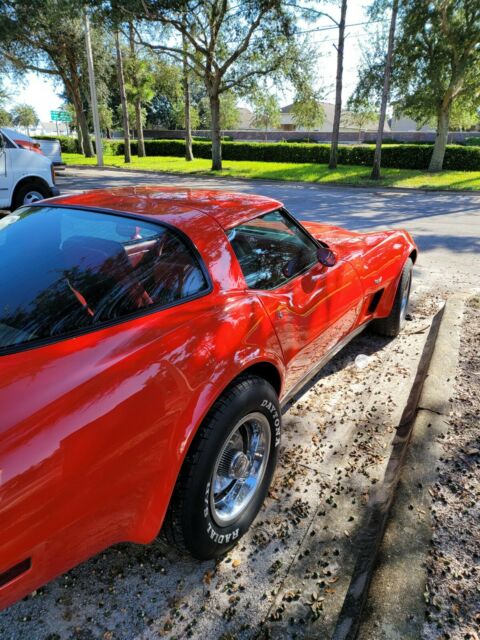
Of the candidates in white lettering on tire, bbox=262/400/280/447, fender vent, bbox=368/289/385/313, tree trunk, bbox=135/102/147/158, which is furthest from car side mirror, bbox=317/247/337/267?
tree trunk, bbox=135/102/147/158

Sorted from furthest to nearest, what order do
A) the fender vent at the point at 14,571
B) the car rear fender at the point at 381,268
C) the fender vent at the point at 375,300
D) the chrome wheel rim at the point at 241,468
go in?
the fender vent at the point at 375,300
the car rear fender at the point at 381,268
the chrome wheel rim at the point at 241,468
the fender vent at the point at 14,571

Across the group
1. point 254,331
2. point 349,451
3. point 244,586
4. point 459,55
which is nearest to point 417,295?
point 349,451

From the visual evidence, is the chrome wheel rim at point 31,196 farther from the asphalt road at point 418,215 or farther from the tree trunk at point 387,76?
the tree trunk at point 387,76

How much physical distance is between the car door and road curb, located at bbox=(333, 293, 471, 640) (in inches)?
29.5

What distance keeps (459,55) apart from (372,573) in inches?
781

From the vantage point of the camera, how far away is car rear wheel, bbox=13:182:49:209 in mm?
8297

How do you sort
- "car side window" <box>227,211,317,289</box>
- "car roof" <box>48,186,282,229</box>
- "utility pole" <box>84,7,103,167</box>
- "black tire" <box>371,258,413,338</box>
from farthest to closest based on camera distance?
1. "utility pole" <box>84,7,103,167</box>
2. "black tire" <box>371,258,413,338</box>
3. "car side window" <box>227,211,317,289</box>
4. "car roof" <box>48,186,282,229</box>

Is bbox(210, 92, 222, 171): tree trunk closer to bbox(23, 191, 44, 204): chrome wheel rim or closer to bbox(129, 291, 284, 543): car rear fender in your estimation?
bbox(23, 191, 44, 204): chrome wheel rim

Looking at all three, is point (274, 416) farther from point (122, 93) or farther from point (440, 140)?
point (122, 93)

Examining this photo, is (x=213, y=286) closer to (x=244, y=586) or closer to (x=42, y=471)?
(x=42, y=471)

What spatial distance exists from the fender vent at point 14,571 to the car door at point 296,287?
140 cm

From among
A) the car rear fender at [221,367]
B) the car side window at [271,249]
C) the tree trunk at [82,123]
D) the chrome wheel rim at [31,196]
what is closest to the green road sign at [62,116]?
the tree trunk at [82,123]

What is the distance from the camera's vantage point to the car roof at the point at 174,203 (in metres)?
2.25

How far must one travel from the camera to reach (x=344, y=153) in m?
23.3
